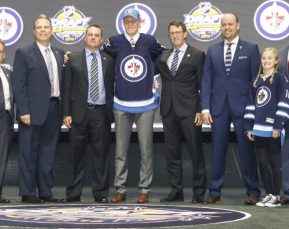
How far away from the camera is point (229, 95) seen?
4.14 metres

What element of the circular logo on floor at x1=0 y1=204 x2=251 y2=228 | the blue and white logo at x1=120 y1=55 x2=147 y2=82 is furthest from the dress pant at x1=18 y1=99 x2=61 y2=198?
the blue and white logo at x1=120 y1=55 x2=147 y2=82

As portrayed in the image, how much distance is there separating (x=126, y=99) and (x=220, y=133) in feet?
2.18

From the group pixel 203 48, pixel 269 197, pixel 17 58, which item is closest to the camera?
pixel 269 197

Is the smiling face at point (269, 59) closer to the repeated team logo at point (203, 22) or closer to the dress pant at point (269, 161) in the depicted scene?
the dress pant at point (269, 161)

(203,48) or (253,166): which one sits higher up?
(203,48)

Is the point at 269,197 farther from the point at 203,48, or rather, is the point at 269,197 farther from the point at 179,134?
the point at 203,48

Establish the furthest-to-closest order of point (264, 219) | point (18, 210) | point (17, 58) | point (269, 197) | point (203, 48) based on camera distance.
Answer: point (203, 48)
point (17, 58)
point (269, 197)
point (18, 210)
point (264, 219)

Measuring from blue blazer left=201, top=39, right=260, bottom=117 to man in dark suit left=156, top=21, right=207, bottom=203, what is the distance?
9 cm

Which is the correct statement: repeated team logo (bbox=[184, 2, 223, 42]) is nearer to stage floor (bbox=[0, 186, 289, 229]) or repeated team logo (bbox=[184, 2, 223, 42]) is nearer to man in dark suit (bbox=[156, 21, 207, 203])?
man in dark suit (bbox=[156, 21, 207, 203])

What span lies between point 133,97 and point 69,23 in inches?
42.7

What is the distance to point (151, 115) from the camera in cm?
428

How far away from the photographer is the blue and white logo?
167 inches

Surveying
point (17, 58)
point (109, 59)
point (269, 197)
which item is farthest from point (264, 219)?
point (17, 58)

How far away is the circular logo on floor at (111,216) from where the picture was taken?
2963 millimetres
